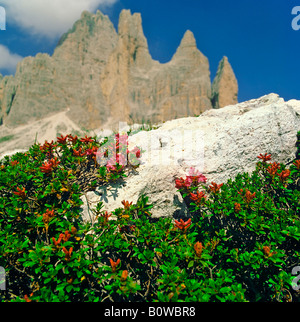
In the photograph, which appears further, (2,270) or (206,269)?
(206,269)

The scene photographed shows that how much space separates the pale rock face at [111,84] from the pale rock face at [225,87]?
191 cm

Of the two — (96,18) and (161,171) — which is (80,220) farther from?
(96,18)

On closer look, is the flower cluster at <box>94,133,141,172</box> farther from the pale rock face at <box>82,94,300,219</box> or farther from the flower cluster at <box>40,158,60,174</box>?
the flower cluster at <box>40,158,60,174</box>

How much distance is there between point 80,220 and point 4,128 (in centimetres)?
5795

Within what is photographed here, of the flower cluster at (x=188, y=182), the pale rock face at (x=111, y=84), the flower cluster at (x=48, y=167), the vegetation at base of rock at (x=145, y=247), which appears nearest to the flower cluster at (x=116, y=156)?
the vegetation at base of rock at (x=145, y=247)

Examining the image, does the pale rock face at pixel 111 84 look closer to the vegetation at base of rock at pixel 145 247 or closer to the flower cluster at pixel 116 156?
the flower cluster at pixel 116 156

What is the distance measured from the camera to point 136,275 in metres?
2.56

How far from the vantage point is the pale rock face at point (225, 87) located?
1740 inches

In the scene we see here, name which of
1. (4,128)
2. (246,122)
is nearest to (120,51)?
(4,128)

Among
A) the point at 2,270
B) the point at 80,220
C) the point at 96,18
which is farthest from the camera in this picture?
the point at 96,18

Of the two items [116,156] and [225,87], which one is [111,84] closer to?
[225,87]

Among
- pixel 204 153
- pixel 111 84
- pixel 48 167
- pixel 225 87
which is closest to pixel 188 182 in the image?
pixel 204 153

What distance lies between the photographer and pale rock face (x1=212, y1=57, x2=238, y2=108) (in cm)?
4418

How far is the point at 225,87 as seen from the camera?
45.0 m
